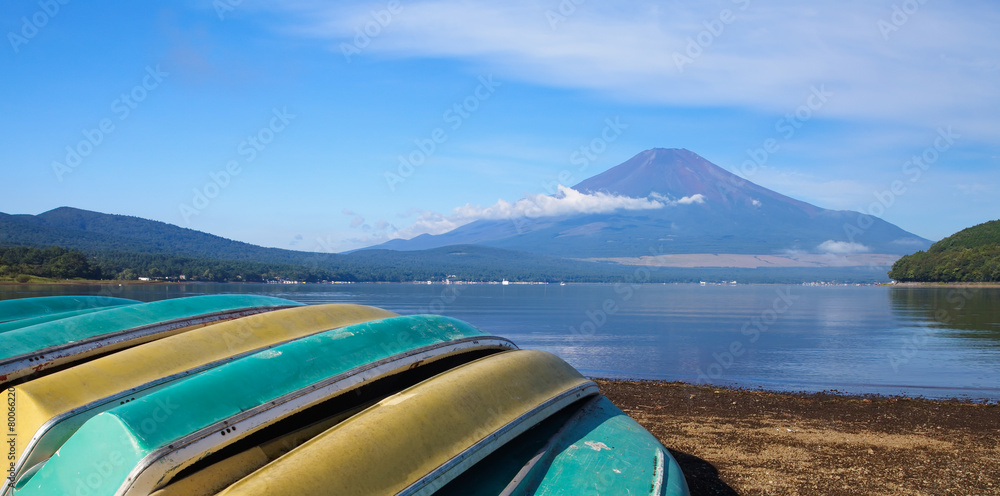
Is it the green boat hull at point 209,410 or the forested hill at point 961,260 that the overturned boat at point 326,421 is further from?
the forested hill at point 961,260

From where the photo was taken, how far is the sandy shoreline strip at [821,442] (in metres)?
6.89

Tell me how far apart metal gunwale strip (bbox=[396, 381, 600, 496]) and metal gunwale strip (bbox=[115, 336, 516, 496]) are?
0.85 m

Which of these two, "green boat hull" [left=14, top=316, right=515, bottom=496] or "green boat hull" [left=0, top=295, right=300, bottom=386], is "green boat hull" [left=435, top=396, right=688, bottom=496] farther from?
"green boat hull" [left=0, top=295, right=300, bottom=386]

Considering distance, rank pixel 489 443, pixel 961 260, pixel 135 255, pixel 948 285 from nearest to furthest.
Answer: pixel 489 443 → pixel 961 260 → pixel 948 285 → pixel 135 255

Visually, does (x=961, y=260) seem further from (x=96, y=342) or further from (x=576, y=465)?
(x=96, y=342)

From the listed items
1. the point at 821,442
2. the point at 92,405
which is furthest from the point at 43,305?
the point at 821,442

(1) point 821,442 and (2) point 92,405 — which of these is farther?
(1) point 821,442

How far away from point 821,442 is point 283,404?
25.1 feet

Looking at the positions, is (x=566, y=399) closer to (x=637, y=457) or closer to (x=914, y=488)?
(x=637, y=457)

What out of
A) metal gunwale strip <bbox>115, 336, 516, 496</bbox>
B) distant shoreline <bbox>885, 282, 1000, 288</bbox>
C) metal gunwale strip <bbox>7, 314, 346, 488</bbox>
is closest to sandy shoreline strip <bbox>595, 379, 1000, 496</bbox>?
metal gunwale strip <bbox>115, 336, 516, 496</bbox>

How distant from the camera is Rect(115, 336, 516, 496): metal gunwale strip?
3164 millimetres

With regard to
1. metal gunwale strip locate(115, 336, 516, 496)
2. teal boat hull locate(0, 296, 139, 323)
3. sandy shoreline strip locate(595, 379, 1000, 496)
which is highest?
teal boat hull locate(0, 296, 139, 323)

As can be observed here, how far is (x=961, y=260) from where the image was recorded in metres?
106

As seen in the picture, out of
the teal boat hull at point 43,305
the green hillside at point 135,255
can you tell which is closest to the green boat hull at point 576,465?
the teal boat hull at point 43,305
